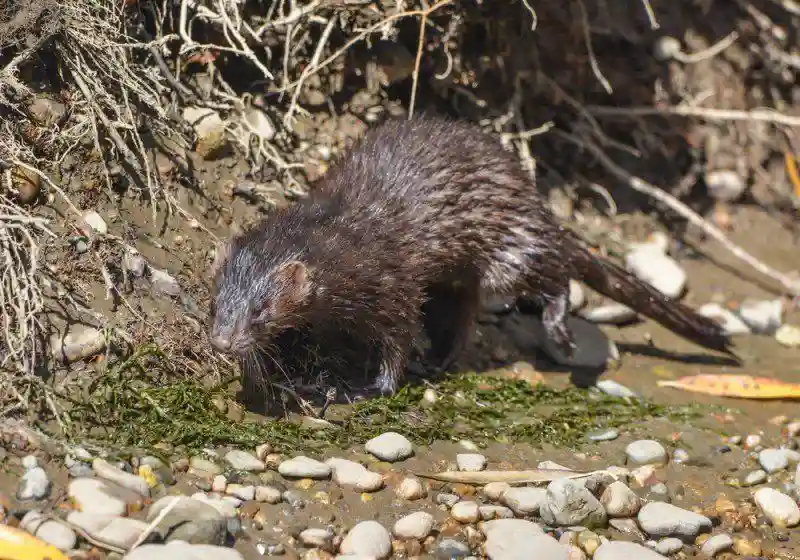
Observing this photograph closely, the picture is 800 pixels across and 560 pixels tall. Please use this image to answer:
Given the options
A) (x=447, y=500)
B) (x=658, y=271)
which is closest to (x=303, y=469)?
(x=447, y=500)

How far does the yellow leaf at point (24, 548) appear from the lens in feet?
11.1

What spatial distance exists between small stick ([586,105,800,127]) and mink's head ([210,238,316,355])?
3066 millimetres

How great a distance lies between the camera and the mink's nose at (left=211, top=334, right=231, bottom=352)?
4.30 meters

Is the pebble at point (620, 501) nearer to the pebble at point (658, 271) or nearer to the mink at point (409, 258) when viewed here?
the mink at point (409, 258)

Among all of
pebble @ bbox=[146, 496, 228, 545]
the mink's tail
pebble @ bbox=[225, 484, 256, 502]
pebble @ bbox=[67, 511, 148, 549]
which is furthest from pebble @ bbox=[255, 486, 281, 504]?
the mink's tail

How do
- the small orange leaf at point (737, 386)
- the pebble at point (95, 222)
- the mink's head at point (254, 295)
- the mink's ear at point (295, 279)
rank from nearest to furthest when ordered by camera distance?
the mink's head at point (254, 295)
the mink's ear at point (295, 279)
the pebble at point (95, 222)
the small orange leaf at point (737, 386)

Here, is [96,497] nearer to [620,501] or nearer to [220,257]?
[220,257]

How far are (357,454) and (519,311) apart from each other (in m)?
1.96

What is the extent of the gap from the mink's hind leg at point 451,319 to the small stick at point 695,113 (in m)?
1.91

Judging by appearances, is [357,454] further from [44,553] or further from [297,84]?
[297,84]

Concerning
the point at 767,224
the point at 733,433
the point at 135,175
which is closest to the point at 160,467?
the point at 135,175

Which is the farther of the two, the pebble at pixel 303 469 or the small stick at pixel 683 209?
the small stick at pixel 683 209

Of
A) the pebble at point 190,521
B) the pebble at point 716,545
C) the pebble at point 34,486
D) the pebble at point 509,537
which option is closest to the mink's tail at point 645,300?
the pebble at point 716,545

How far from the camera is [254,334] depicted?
441 cm
